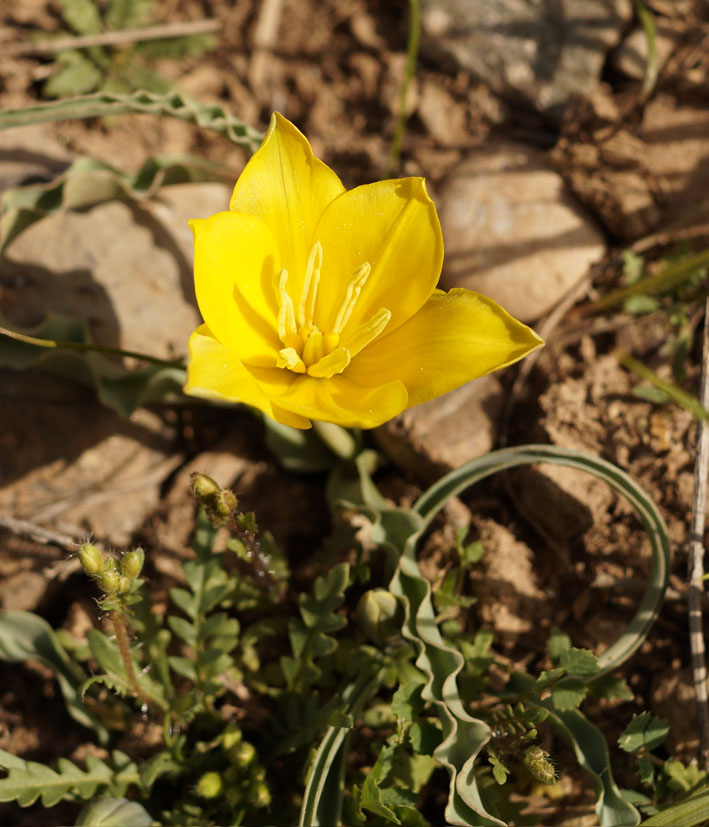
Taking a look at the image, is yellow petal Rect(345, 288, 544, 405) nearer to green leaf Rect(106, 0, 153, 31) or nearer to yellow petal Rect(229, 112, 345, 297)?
yellow petal Rect(229, 112, 345, 297)

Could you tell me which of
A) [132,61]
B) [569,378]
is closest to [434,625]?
[569,378]

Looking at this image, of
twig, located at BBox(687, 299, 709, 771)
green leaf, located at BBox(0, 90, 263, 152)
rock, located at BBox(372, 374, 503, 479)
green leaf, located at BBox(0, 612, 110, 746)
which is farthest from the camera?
rock, located at BBox(372, 374, 503, 479)

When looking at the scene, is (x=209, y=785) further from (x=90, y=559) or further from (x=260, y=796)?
(x=90, y=559)

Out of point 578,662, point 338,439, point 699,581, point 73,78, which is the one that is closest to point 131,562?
point 338,439

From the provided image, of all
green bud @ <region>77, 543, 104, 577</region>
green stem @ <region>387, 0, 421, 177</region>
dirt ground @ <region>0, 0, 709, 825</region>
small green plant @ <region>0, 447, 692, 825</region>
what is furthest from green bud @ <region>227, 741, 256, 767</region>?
green stem @ <region>387, 0, 421, 177</region>

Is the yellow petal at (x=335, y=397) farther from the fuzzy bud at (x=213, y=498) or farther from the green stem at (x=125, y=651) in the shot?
→ the green stem at (x=125, y=651)

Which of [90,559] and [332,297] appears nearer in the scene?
[90,559]
